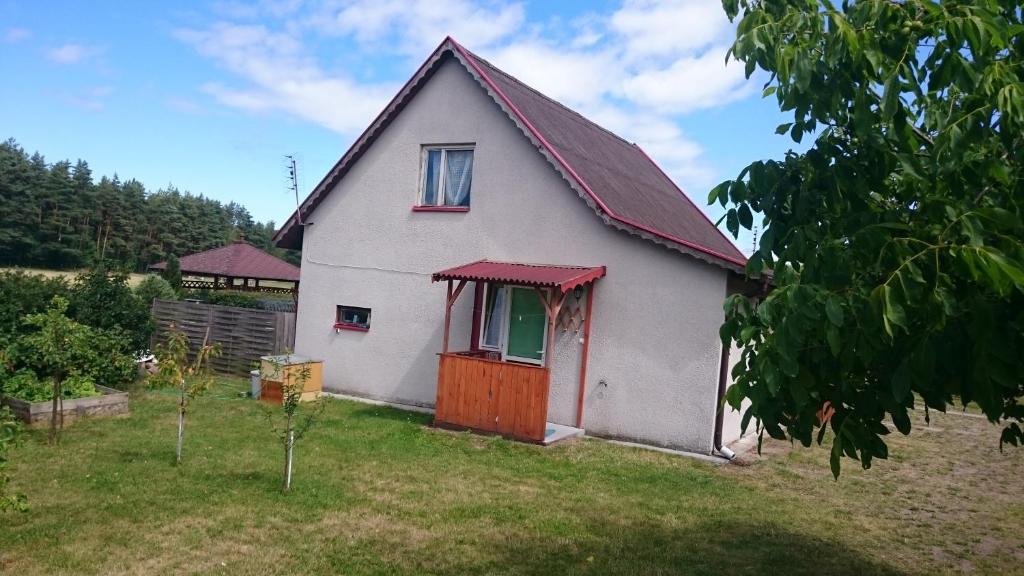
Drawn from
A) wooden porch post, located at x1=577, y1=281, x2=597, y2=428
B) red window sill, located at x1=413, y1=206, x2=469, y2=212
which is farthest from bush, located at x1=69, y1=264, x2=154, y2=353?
wooden porch post, located at x1=577, y1=281, x2=597, y2=428

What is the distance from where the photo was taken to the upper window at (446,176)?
44.4 ft

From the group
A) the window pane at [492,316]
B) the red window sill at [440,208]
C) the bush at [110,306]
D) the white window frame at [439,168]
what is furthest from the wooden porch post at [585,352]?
→ the bush at [110,306]

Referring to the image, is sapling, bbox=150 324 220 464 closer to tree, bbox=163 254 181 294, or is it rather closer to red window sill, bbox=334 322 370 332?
red window sill, bbox=334 322 370 332

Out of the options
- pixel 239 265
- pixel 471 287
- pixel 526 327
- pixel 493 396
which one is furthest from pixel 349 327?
pixel 239 265

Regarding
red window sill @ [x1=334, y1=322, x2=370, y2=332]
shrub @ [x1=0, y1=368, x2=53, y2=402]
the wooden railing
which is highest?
red window sill @ [x1=334, y1=322, x2=370, y2=332]

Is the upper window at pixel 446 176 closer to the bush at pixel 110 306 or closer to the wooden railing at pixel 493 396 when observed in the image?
the wooden railing at pixel 493 396

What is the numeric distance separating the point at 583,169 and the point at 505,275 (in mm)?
2816

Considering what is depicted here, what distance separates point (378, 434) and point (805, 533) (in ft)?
21.0

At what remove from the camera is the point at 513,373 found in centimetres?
1110

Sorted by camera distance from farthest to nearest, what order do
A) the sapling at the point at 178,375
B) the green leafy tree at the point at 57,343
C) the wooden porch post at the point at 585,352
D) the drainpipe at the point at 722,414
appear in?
the wooden porch post at the point at 585,352, the drainpipe at the point at 722,414, the green leafy tree at the point at 57,343, the sapling at the point at 178,375

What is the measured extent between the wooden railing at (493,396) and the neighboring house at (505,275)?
2 centimetres

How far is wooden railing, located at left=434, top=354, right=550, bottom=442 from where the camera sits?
1088 centimetres

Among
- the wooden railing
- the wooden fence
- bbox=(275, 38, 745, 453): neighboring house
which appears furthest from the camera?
the wooden fence

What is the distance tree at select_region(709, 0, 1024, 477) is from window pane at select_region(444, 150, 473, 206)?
31.7 ft
